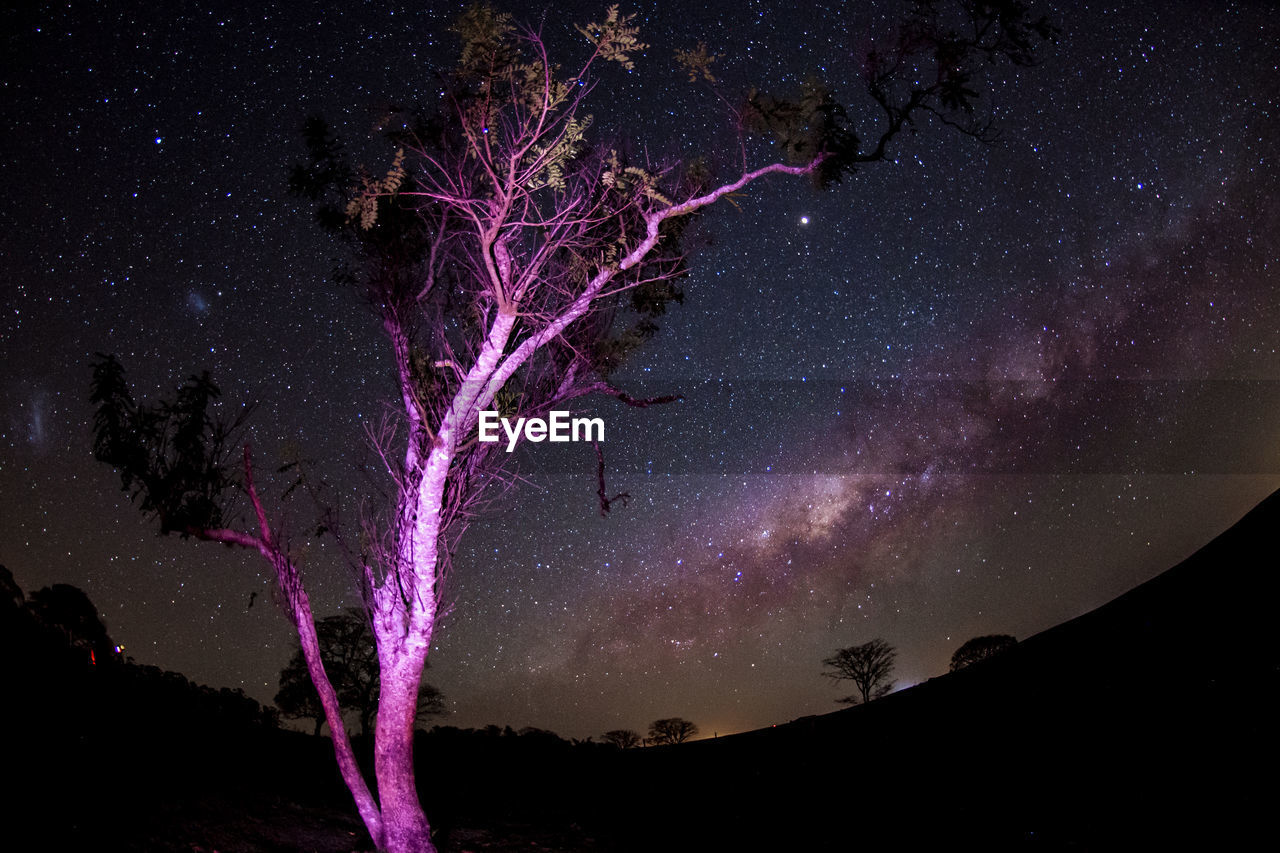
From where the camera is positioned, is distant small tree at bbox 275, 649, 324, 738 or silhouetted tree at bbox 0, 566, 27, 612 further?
distant small tree at bbox 275, 649, 324, 738

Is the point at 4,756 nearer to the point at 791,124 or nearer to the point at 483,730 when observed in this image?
the point at 791,124

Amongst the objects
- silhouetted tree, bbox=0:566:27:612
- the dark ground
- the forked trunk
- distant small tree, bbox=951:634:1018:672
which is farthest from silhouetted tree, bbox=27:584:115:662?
distant small tree, bbox=951:634:1018:672

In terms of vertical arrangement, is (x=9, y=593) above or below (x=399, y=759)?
above

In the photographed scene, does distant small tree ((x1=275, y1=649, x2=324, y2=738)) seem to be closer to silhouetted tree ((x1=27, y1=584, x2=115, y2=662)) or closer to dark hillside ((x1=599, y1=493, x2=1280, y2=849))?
silhouetted tree ((x1=27, y1=584, x2=115, y2=662))

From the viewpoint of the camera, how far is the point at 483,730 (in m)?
18.0

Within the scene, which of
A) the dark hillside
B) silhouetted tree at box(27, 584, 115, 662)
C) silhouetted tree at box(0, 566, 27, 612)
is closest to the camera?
the dark hillside

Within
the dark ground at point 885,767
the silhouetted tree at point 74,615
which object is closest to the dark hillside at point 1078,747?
the dark ground at point 885,767

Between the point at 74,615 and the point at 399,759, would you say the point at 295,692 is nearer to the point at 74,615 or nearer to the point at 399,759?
the point at 74,615

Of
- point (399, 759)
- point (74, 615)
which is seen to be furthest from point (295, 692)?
point (399, 759)

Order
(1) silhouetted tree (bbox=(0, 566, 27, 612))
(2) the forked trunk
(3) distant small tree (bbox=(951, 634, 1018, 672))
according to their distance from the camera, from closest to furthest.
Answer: (2) the forked trunk < (1) silhouetted tree (bbox=(0, 566, 27, 612)) < (3) distant small tree (bbox=(951, 634, 1018, 672))

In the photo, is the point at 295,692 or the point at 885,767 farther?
the point at 295,692

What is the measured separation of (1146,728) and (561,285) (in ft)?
21.3

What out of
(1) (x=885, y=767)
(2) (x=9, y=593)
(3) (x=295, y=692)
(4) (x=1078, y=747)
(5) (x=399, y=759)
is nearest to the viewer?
(4) (x=1078, y=747)

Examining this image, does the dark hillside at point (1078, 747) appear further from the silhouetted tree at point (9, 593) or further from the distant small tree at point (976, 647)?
the distant small tree at point (976, 647)
